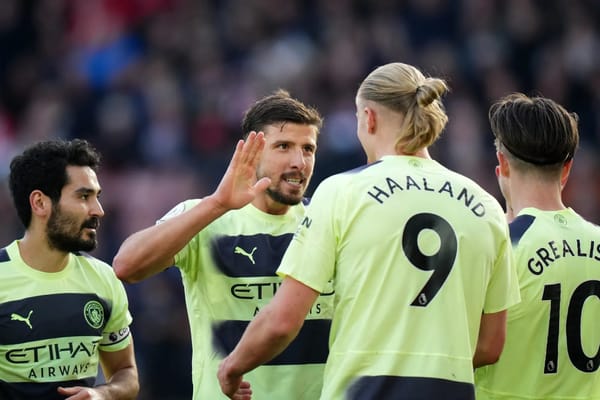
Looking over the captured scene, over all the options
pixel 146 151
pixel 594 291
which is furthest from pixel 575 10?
pixel 594 291

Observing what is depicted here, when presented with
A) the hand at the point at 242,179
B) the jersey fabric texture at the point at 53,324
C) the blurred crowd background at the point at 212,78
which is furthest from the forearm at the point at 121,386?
the blurred crowd background at the point at 212,78

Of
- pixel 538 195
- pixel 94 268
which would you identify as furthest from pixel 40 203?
pixel 538 195

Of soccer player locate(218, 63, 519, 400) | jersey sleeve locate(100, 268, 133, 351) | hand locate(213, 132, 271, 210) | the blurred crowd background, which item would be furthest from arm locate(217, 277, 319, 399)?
the blurred crowd background

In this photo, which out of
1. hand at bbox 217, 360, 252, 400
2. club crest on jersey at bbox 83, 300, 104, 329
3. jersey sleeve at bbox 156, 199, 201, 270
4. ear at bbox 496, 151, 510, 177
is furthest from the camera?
club crest on jersey at bbox 83, 300, 104, 329

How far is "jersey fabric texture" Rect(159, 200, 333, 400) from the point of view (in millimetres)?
5984

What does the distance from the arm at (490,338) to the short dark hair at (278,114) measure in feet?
5.46

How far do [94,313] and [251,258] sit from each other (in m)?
0.88

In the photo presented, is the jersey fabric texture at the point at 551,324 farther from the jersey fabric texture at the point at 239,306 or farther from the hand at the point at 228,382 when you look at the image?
the hand at the point at 228,382

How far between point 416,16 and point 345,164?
4023 mm

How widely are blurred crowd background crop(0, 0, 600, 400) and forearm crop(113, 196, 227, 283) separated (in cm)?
649

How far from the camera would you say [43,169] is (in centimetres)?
630

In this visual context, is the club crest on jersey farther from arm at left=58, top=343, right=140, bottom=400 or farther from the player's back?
the player's back

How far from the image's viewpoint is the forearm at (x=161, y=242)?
560 centimetres

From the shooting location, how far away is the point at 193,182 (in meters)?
13.9
